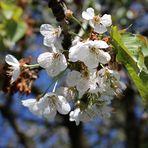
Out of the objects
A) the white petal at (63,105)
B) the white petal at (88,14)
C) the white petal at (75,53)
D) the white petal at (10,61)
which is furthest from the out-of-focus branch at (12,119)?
the white petal at (75,53)

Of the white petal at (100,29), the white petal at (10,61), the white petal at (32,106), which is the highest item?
the white petal at (100,29)

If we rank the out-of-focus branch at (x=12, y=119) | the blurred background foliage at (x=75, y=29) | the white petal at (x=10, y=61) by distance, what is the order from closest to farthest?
the white petal at (x=10, y=61) < the blurred background foliage at (x=75, y=29) < the out-of-focus branch at (x=12, y=119)

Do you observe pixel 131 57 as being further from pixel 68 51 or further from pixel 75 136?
pixel 75 136

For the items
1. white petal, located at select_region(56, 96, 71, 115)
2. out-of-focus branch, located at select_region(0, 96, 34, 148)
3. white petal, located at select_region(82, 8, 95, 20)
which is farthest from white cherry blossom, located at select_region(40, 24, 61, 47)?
out-of-focus branch, located at select_region(0, 96, 34, 148)

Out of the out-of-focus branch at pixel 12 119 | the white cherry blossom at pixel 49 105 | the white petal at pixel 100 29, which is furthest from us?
the out-of-focus branch at pixel 12 119

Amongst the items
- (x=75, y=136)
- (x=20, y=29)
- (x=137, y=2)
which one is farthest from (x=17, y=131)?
→ (x=20, y=29)

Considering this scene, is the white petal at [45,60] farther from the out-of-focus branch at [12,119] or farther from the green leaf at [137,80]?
the out-of-focus branch at [12,119]

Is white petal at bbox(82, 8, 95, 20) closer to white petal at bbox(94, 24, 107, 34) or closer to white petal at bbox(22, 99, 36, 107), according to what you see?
white petal at bbox(94, 24, 107, 34)
